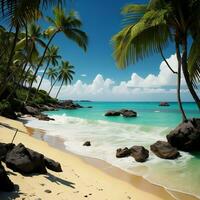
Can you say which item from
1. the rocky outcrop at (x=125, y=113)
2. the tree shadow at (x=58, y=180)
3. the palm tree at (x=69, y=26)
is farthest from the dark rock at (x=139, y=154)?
the rocky outcrop at (x=125, y=113)

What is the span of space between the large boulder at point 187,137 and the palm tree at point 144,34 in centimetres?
628

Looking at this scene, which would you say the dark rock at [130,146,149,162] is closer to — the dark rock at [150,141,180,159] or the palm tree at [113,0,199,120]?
the dark rock at [150,141,180,159]

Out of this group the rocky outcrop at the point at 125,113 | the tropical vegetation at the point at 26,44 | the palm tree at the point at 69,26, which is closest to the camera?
the tropical vegetation at the point at 26,44

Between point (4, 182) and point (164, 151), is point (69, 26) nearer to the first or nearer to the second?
point (164, 151)

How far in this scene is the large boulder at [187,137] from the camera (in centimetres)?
1280

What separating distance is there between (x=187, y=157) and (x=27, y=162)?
7926 mm

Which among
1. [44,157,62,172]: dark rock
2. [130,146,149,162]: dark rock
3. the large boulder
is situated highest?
the large boulder

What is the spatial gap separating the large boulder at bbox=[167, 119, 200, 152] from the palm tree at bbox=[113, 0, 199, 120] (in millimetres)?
6281

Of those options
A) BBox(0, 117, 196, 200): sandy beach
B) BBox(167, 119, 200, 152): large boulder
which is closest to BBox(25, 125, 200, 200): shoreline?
BBox(0, 117, 196, 200): sandy beach

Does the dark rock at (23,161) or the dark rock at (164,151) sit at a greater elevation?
the dark rock at (164,151)

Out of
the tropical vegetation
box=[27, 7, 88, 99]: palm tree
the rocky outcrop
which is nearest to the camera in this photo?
the tropical vegetation

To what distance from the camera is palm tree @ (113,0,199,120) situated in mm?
6418

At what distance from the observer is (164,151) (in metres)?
11.9

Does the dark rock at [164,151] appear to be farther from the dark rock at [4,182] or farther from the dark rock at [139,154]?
the dark rock at [4,182]
